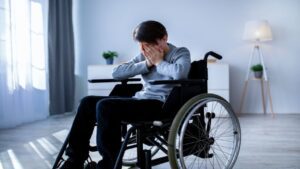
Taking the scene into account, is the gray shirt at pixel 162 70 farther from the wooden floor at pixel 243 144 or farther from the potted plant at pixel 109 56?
the potted plant at pixel 109 56

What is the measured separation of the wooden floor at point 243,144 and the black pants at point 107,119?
1.83 feet

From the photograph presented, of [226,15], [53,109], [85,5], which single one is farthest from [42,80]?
[226,15]

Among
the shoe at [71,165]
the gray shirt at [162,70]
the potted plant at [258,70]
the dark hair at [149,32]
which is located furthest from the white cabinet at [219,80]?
the shoe at [71,165]

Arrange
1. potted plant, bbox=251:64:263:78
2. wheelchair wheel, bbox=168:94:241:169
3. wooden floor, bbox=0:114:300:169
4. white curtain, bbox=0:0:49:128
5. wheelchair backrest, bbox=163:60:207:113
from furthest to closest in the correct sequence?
potted plant, bbox=251:64:263:78
white curtain, bbox=0:0:49:128
wooden floor, bbox=0:114:300:169
wheelchair backrest, bbox=163:60:207:113
wheelchair wheel, bbox=168:94:241:169

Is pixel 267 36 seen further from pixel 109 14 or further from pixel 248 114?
pixel 109 14

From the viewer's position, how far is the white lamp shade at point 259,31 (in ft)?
13.3

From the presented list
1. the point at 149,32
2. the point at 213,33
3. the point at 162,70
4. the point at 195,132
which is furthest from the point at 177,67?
the point at 213,33

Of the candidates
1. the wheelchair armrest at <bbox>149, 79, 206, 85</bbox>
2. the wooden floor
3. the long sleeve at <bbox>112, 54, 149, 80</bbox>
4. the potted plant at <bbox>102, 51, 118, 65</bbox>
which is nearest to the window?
the wooden floor

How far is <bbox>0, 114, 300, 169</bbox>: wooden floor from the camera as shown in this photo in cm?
197

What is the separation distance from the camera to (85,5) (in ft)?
15.5

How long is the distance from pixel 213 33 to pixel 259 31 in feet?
2.12

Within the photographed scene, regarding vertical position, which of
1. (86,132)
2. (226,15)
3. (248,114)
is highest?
(226,15)

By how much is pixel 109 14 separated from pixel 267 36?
2117 mm

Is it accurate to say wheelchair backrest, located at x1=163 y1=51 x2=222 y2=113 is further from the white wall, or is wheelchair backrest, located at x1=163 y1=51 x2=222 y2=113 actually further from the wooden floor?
the white wall
